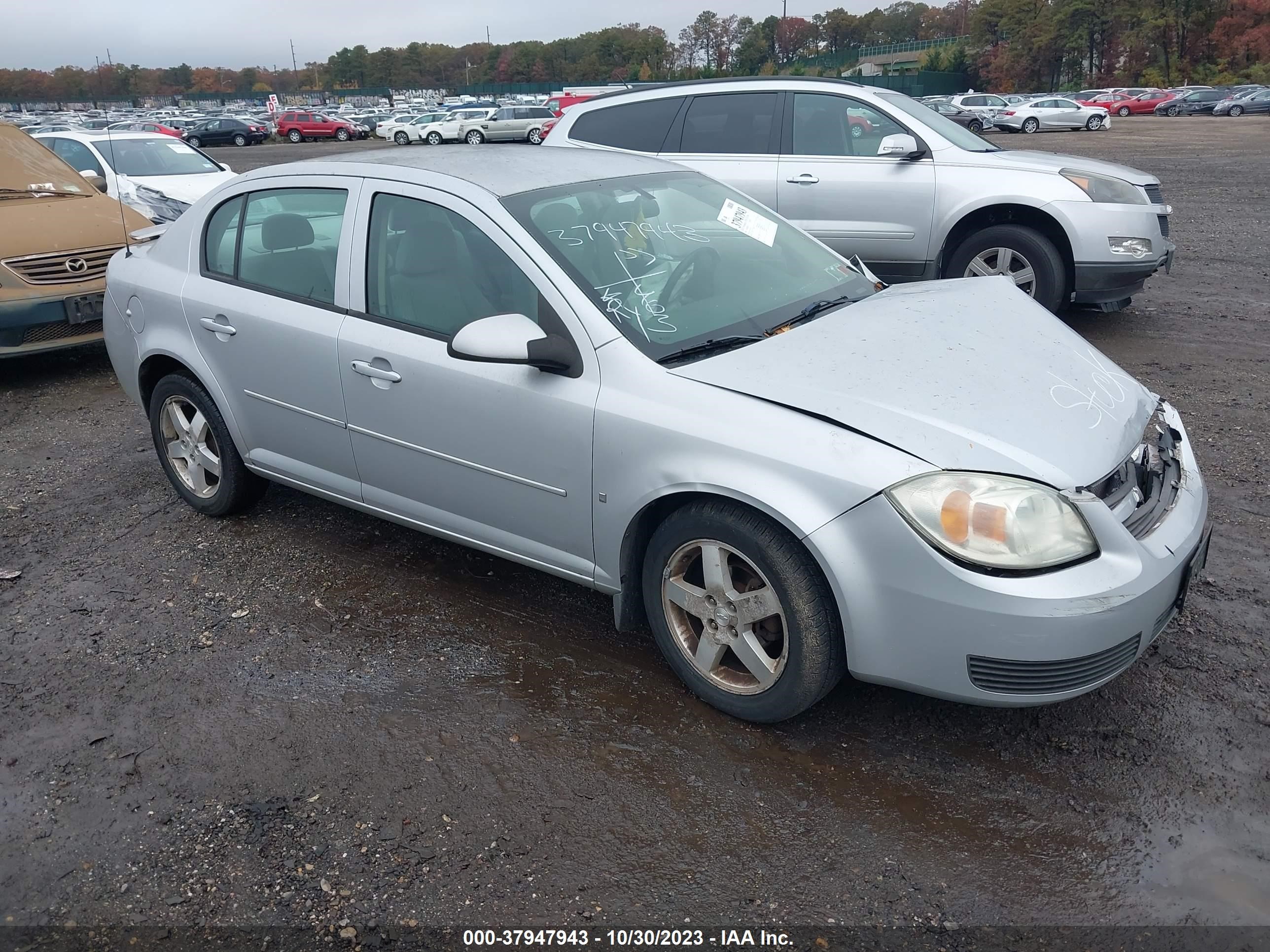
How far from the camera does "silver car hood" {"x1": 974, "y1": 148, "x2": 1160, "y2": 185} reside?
6773mm

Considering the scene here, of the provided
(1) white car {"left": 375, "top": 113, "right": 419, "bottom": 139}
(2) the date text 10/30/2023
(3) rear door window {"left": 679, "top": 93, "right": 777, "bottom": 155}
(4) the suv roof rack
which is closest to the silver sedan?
(2) the date text 10/30/2023

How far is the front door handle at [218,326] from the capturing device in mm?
4109

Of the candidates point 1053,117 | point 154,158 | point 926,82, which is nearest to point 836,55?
point 926,82

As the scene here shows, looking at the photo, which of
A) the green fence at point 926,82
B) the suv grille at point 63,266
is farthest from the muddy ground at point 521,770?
the green fence at point 926,82

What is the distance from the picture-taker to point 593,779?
2867 mm

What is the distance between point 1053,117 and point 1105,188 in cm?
3633

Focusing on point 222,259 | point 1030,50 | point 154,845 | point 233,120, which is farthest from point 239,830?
point 1030,50

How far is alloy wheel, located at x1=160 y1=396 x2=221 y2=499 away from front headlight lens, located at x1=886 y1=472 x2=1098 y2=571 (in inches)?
129

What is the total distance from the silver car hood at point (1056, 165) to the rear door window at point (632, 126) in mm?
2359

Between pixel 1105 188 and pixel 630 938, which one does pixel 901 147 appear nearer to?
pixel 1105 188

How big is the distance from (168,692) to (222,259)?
1914 millimetres

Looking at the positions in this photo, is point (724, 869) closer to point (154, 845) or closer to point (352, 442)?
point (154, 845)

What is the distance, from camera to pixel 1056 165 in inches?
268

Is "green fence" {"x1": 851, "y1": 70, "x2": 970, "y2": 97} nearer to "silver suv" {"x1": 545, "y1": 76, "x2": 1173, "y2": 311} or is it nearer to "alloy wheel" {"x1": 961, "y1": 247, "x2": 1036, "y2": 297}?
"silver suv" {"x1": 545, "y1": 76, "x2": 1173, "y2": 311}
